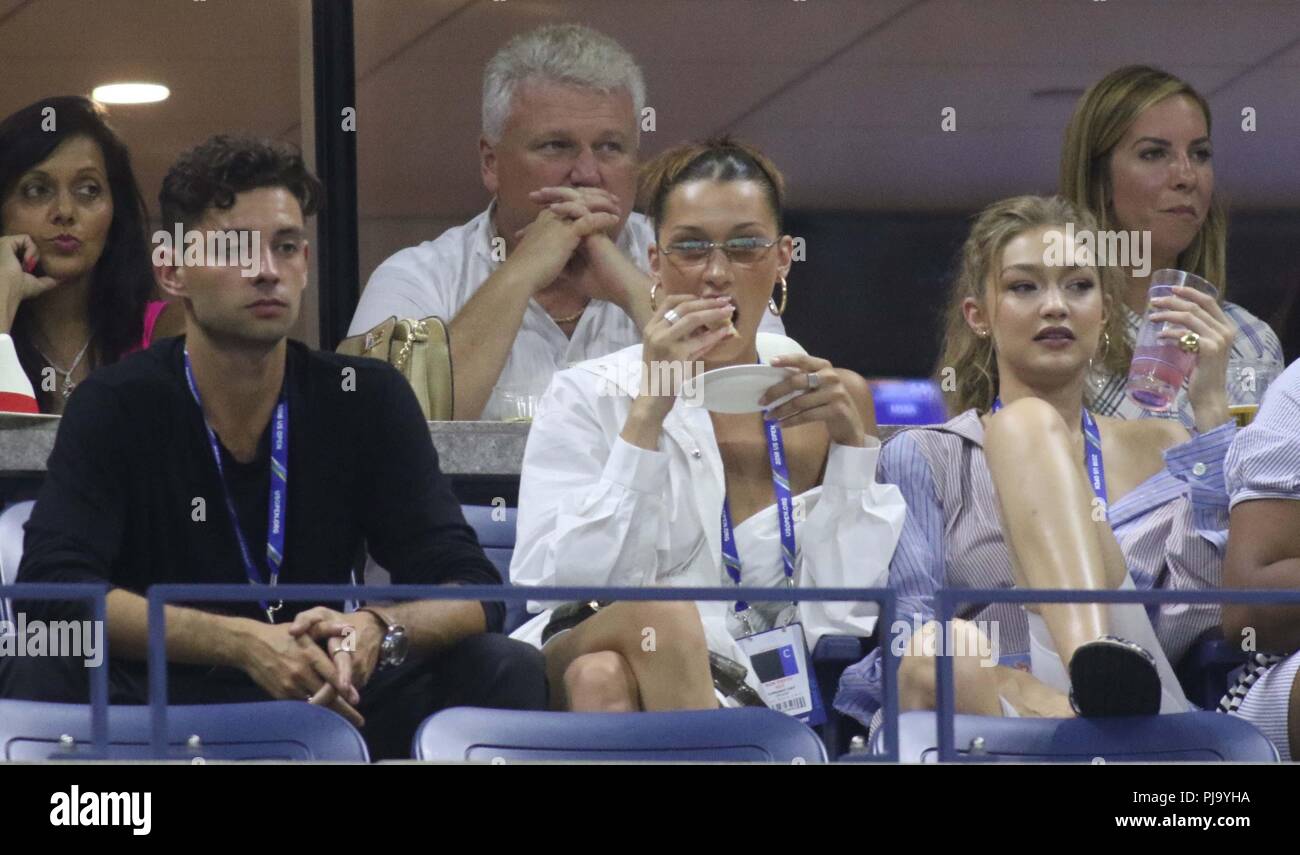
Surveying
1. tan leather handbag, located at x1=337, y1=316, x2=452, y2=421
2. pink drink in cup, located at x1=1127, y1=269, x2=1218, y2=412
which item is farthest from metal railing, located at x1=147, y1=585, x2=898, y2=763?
tan leather handbag, located at x1=337, y1=316, x2=452, y2=421

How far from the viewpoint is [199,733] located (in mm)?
2668

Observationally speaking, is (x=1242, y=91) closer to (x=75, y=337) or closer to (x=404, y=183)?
(x=404, y=183)

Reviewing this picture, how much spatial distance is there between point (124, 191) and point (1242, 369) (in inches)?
78.6

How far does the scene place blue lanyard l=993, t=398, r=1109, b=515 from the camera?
Answer: 3.38 metres

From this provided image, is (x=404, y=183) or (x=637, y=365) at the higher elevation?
(x=404, y=183)

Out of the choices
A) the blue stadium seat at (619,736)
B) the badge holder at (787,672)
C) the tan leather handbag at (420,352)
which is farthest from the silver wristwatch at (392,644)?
the tan leather handbag at (420,352)

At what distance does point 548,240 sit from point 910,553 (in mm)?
1142

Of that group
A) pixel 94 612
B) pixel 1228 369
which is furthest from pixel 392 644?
pixel 1228 369

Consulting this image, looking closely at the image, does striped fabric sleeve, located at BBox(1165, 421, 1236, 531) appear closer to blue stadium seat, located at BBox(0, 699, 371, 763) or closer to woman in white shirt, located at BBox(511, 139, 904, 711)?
woman in white shirt, located at BBox(511, 139, 904, 711)

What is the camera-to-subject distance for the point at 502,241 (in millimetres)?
4301

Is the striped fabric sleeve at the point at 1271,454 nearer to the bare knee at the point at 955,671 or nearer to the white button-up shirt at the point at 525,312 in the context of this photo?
the bare knee at the point at 955,671

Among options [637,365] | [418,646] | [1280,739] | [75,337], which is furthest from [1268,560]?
[75,337]

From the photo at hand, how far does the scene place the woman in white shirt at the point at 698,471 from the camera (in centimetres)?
301

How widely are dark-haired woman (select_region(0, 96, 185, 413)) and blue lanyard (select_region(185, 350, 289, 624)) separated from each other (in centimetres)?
75
